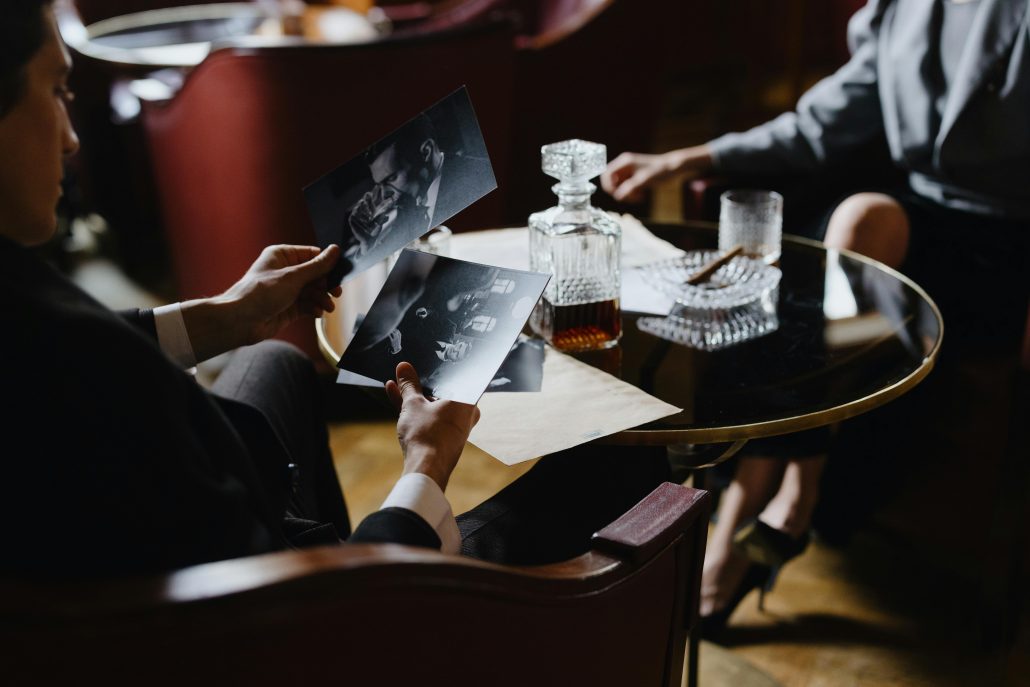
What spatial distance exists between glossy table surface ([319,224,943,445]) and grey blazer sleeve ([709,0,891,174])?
1.45ft

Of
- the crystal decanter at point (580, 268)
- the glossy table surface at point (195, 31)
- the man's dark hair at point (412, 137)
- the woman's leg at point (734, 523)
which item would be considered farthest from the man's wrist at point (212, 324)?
the glossy table surface at point (195, 31)

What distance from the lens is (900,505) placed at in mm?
1721

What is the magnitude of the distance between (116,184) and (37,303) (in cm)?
301

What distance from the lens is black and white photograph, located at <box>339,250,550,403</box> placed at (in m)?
0.89

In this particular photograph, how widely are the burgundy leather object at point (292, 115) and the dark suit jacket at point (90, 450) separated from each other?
5.03 ft

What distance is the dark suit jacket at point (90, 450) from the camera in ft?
1.74

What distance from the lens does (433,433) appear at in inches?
32.4

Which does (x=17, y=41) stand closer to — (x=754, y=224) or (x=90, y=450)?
(x=90, y=450)

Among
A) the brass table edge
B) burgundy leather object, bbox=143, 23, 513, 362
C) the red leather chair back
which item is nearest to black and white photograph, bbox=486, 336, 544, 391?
the brass table edge

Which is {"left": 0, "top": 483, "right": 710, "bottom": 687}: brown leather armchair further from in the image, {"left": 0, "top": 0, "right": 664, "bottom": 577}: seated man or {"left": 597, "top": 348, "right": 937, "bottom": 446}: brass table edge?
{"left": 597, "top": 348, "right": 937, "bottom": 446}: brass table edge

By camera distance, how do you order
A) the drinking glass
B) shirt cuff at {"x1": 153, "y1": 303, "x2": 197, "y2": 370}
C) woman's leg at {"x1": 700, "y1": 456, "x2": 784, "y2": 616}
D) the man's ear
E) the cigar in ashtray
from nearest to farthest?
1. the man's ear
2. shirt cuff at {"x1": 153, "y1": 303, "x2": 197, "y2": 370}
3. the cigar in ashtray
4. the drinking glass
5. woman's leg at {"x1": 700, "y1": 456, "x2": 784, "y2": 616}

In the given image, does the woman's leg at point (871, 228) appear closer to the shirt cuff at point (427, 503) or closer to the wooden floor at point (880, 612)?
the wooden floor at point (880, 612)

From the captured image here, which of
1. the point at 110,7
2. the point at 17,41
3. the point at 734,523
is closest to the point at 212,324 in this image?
the point at 17,41

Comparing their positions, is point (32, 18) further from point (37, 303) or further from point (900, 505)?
point (900, 505)
